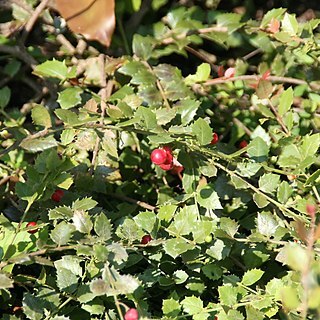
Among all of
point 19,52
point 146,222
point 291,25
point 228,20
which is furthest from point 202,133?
point 19,52

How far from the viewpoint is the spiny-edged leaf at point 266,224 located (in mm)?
1456

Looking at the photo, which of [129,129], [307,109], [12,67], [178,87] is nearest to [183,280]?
[129,129]

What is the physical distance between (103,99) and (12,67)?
41 cm

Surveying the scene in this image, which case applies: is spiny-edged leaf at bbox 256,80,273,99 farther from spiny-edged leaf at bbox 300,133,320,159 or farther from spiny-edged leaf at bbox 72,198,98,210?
spiny-edged leaf at bbox 72,198,98,210

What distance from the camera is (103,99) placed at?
179cm

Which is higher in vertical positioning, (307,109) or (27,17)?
(27,17)

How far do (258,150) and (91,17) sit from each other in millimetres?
632

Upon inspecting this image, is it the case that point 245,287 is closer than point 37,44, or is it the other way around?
point 245,287

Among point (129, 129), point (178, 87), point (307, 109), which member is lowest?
point (307, 109)

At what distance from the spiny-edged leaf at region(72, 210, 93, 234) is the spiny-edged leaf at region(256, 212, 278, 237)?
36 centimetres

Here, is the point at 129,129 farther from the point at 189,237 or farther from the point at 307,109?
the point at 307,109

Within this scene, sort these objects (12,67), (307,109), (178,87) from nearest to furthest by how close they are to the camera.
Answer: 1. (178,87)
2. (307,109)
3. (12,67)

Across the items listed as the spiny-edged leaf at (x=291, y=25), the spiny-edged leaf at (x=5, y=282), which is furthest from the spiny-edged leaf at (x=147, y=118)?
the spiny-edged leaf at (x=291, y=25)

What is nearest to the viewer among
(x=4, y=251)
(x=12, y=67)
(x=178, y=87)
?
(x=4, y=251)
